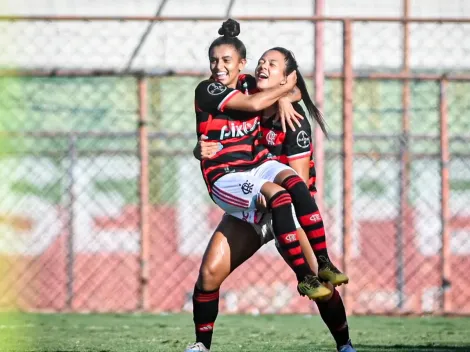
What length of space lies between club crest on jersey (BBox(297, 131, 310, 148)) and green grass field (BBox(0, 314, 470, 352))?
1.43m

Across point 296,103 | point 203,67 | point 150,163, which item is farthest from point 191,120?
point 296,103

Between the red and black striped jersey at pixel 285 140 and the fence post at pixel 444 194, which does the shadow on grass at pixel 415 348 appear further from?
the fence post at pixel 444 194

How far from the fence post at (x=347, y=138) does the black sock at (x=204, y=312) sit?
4.10 m

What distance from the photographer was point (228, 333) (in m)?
8.59

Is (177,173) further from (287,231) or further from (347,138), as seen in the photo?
(287,231)

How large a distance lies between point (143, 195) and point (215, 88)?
460cm

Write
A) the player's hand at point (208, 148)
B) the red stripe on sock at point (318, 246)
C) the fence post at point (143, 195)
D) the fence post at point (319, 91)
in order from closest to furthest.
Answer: the red stripe on sock at point (318, 246)
the player's hand at point (208, 148)
the fence post at point (319, 91)
the fence post at point (143, 195)

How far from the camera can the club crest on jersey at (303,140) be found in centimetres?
632

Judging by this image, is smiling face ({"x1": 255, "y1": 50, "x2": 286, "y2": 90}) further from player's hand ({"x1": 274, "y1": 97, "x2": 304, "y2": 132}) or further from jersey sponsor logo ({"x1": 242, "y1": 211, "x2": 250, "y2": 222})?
jersey sponsor logo ({"x1": 242, "y1": 211, "x2": 250, "y2": 222})

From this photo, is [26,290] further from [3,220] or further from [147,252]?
[147,252]

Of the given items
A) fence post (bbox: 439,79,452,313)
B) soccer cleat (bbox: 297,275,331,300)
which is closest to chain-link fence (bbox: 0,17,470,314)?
fence post (bbox: 439,79,452,313)

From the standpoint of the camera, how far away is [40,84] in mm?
11969

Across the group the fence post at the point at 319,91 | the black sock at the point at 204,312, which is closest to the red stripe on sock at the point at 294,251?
the black sock at the point at 204,312

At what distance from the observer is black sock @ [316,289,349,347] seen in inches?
248
